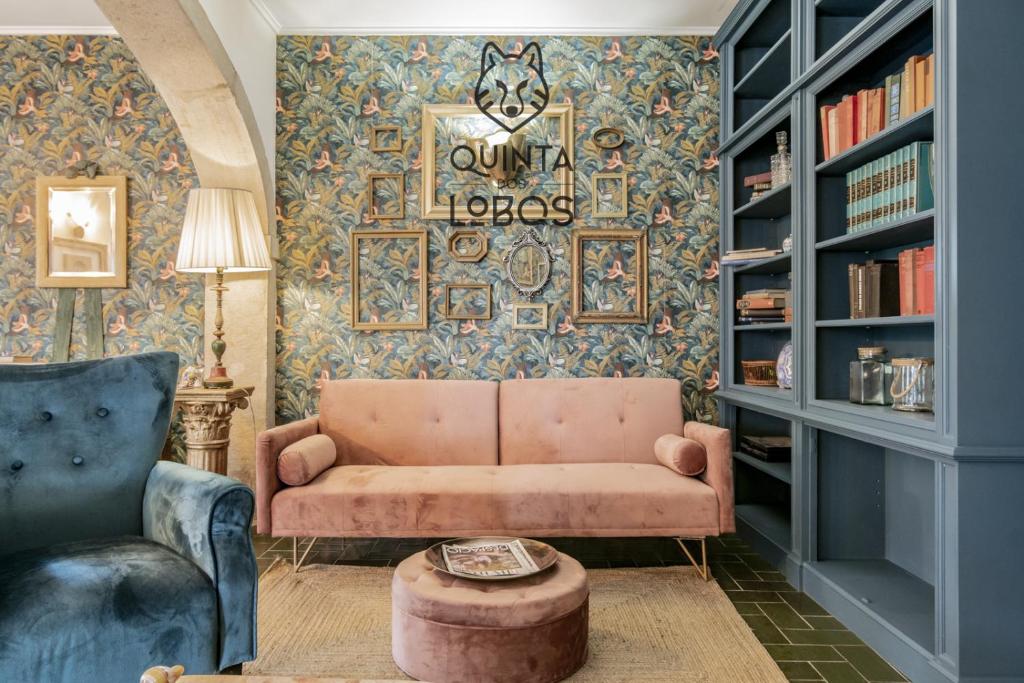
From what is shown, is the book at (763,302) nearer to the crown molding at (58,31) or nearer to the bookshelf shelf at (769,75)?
the bookshelf shelf at (769,75)

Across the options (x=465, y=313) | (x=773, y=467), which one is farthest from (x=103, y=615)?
(x=773, y=467)

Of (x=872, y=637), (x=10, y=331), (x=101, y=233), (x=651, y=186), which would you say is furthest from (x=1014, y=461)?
(x=10, y=331)

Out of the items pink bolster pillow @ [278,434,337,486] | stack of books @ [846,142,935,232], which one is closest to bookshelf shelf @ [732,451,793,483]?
stack of books @ [846,142,935,232]

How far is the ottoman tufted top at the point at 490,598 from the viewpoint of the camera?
6.00 ft

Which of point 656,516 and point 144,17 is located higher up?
point 144,17

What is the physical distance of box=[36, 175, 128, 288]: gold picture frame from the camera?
3.76 meters

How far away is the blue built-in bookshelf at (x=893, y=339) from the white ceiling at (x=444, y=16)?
0.30m

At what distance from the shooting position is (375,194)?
3.80m

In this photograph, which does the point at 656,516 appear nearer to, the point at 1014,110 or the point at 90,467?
the point at 1014,110

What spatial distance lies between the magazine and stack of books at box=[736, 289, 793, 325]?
1.88 metres

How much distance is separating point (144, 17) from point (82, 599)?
2.53 meters

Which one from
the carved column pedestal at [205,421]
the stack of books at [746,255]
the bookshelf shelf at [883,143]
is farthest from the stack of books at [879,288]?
the carved column pedestal at [205,421]

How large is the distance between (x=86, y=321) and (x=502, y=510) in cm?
281

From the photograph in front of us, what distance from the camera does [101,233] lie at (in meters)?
3.78
